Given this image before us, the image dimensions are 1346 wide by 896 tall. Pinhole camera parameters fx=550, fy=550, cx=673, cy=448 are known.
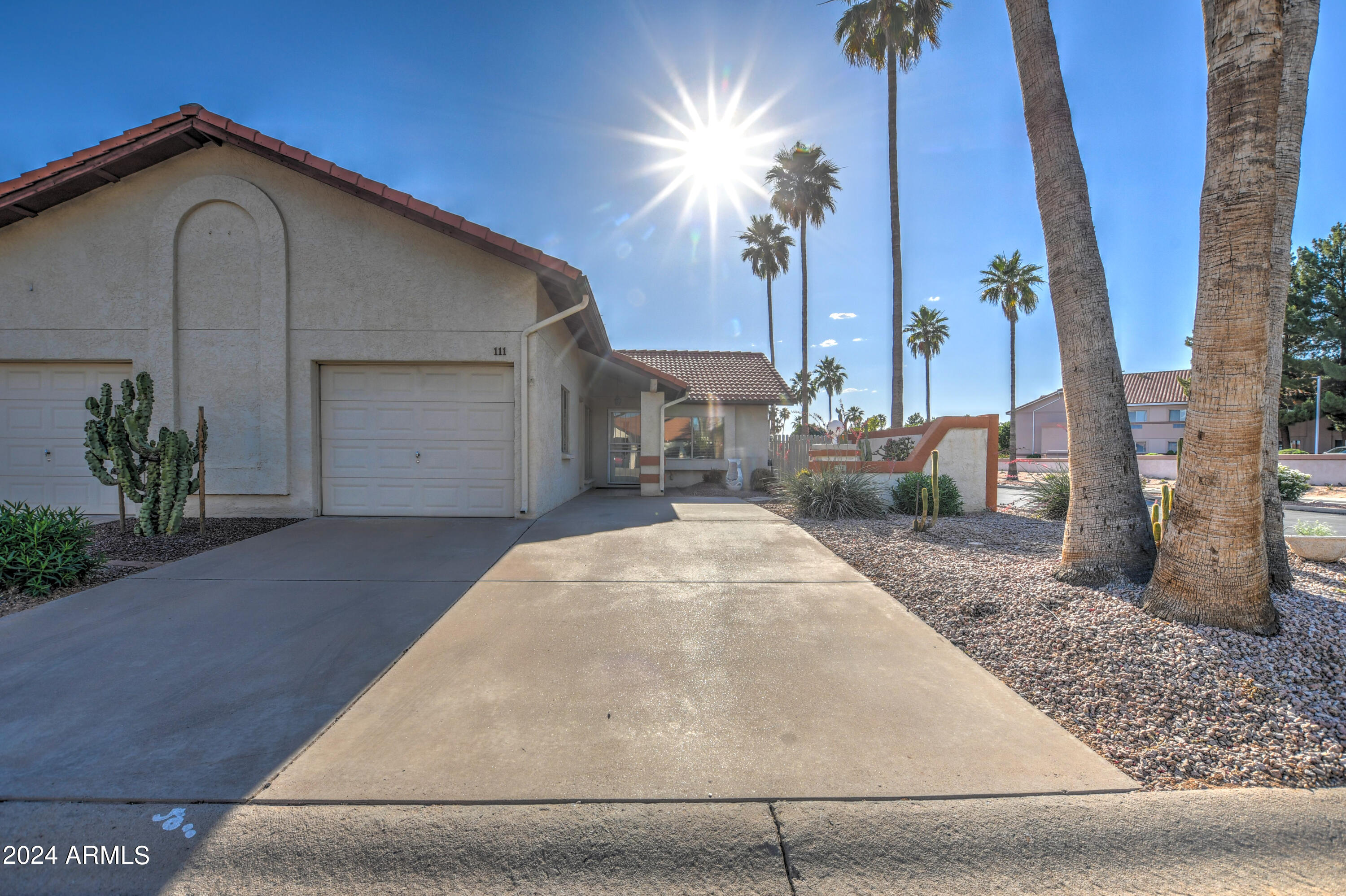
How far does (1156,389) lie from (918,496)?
47607 millimetres

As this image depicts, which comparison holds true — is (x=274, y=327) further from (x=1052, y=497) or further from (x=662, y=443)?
(x=1052, y=497)

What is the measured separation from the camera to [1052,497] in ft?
32.0

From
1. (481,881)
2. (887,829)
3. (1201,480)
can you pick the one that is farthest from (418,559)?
(1201,480)

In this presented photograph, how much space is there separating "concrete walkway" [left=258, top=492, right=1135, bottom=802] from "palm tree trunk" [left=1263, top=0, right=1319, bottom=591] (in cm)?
288

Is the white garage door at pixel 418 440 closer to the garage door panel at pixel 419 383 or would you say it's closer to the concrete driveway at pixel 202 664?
the garage door panel at pixel 419 383

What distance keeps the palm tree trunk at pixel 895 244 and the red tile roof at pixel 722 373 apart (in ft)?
10.8

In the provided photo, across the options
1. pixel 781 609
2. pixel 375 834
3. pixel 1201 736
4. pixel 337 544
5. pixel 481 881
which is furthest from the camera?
pixel 337 544

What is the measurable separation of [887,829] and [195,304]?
11.1 metres

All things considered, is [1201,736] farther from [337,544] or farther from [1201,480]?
[337,544]

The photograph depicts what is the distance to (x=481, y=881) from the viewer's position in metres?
1.90

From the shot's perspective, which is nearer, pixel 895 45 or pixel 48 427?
pixel 48 427

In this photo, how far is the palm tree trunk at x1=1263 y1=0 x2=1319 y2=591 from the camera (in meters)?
4.21

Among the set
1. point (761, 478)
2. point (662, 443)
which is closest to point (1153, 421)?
point (761, 478)

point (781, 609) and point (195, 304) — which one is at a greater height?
point (195, 304)
